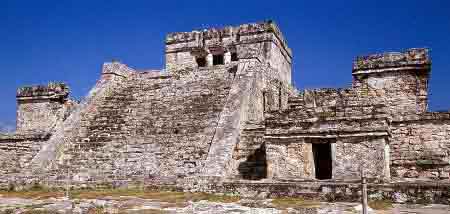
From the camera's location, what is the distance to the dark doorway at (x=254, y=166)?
12.2 meters

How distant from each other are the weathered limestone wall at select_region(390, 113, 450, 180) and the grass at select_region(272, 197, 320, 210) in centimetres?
449

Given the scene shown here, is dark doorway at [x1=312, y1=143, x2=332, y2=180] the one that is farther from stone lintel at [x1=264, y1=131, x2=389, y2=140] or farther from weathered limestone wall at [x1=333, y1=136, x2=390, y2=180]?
weathered limestone wall at [x1=333, y1=136, x2=390, y2=180]

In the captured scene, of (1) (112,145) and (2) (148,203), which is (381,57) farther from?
(2) (148,203)

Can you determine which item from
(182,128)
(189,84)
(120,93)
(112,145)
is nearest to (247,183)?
(182,128)

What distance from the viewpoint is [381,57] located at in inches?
628

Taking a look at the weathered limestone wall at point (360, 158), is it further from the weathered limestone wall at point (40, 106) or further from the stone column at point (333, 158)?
the weathered limestone wall at point (40, 106)

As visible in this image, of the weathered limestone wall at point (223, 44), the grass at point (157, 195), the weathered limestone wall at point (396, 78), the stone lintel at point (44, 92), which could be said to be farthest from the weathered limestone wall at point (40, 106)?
the weathered limestone wall at point (396, 78)

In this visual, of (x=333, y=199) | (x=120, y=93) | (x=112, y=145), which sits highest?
(x=120, y=93)

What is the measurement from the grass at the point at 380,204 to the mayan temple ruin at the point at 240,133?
260 mm

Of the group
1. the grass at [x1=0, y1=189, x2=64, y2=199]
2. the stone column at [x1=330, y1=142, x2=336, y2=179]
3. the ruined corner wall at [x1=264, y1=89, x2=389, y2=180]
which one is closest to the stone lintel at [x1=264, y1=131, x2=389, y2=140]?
the ruined corner wall at [x1=264, y1=89, x2=389, y2=180]

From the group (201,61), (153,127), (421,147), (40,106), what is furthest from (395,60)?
(40,106)

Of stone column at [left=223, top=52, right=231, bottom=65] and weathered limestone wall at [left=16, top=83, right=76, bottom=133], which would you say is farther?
stone column at [left=223, top=52, right=231, bottom=65]

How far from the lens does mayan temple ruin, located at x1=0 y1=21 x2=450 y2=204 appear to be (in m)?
10.6

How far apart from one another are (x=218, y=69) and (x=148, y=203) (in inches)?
373
